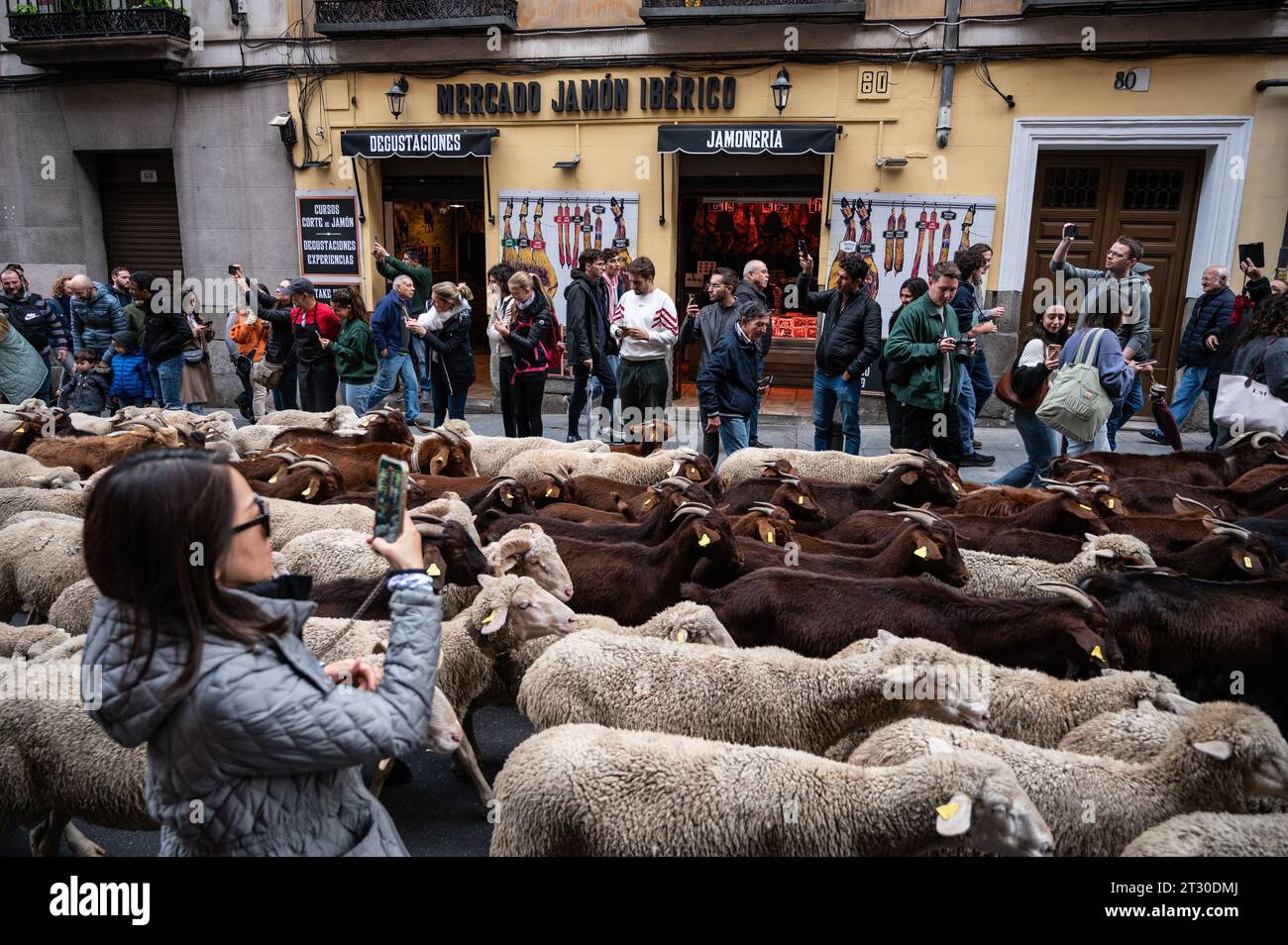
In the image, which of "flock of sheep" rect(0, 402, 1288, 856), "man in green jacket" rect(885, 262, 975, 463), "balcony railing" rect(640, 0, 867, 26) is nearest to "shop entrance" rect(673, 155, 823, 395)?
"balcony railing" rect(640, 0, 867, 26)

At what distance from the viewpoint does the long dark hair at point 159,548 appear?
1697 mm

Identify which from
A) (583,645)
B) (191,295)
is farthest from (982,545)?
(191,295)

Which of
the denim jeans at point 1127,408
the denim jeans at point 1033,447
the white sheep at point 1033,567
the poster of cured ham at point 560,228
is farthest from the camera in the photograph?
the poster of cured ham at point 560,228

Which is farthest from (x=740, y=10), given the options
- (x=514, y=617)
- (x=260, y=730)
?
(x=260, y=730)

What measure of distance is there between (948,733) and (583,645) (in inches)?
57.2

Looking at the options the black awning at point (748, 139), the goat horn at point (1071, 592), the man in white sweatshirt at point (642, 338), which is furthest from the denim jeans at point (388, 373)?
the goat horn at point (1071, 592)

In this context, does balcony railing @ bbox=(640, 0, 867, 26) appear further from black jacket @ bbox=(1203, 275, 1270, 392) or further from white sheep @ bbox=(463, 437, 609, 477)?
white sheep @ bbox=(463, 437, 609, 477)

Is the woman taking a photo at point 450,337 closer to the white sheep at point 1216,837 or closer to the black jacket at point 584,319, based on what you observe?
the black jacket at point 584,319

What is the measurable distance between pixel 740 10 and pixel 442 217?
6606 mm

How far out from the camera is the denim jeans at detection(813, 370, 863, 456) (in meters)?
8.89

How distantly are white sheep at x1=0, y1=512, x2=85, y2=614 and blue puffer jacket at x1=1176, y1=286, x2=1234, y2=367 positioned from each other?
10.8 metres

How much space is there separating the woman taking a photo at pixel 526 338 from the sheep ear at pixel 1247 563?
21.1ft

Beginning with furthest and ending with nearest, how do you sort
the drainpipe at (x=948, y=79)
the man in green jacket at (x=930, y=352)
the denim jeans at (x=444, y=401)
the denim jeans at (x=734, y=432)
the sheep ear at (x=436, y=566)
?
the drainpipe at (x=948, y=79) < the denim jeans at (x=444, y=401) < the denim jeans at (x=734, y=432) < the man in green jacket at (x=930, y=352) < the sheep ear at (x=436, y=566)
